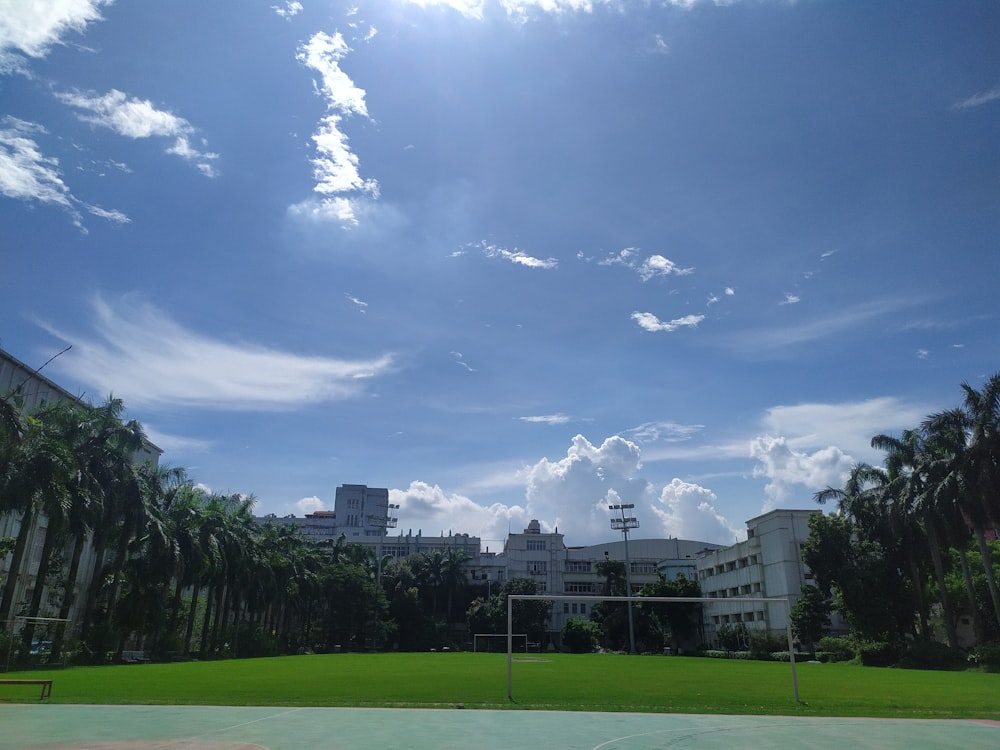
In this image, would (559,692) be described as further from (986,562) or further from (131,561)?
(131,561)

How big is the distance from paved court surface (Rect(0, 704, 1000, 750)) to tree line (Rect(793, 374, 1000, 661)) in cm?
3322

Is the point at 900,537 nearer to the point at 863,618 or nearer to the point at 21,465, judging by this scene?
the point at 863,618

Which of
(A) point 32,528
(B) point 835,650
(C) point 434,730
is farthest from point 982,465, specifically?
(A) point 32,528

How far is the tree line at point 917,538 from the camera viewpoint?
44344 millimetres

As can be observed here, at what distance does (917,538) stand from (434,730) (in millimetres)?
53562

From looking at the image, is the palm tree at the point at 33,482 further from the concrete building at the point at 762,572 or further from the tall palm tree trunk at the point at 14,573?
the concrete building at the point at 762,572

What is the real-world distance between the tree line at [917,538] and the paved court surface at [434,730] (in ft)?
109

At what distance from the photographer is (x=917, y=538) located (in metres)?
54.8

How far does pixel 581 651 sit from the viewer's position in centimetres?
8188

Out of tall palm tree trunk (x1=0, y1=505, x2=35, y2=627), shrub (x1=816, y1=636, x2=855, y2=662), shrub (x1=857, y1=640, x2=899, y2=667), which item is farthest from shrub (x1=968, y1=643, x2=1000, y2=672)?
tall palm tree trunk (x1=0, y1=505, x2=35, y2=627)

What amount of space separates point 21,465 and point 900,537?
61469 millimetres

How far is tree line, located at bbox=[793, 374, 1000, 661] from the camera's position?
44344 millimetres

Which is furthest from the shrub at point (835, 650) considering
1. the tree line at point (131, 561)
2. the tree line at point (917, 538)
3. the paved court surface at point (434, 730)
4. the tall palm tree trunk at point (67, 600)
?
the tall palm tree trunk at point (67, 600)

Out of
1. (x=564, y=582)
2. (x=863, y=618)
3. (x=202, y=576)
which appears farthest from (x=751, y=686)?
(x=564, y=582)
